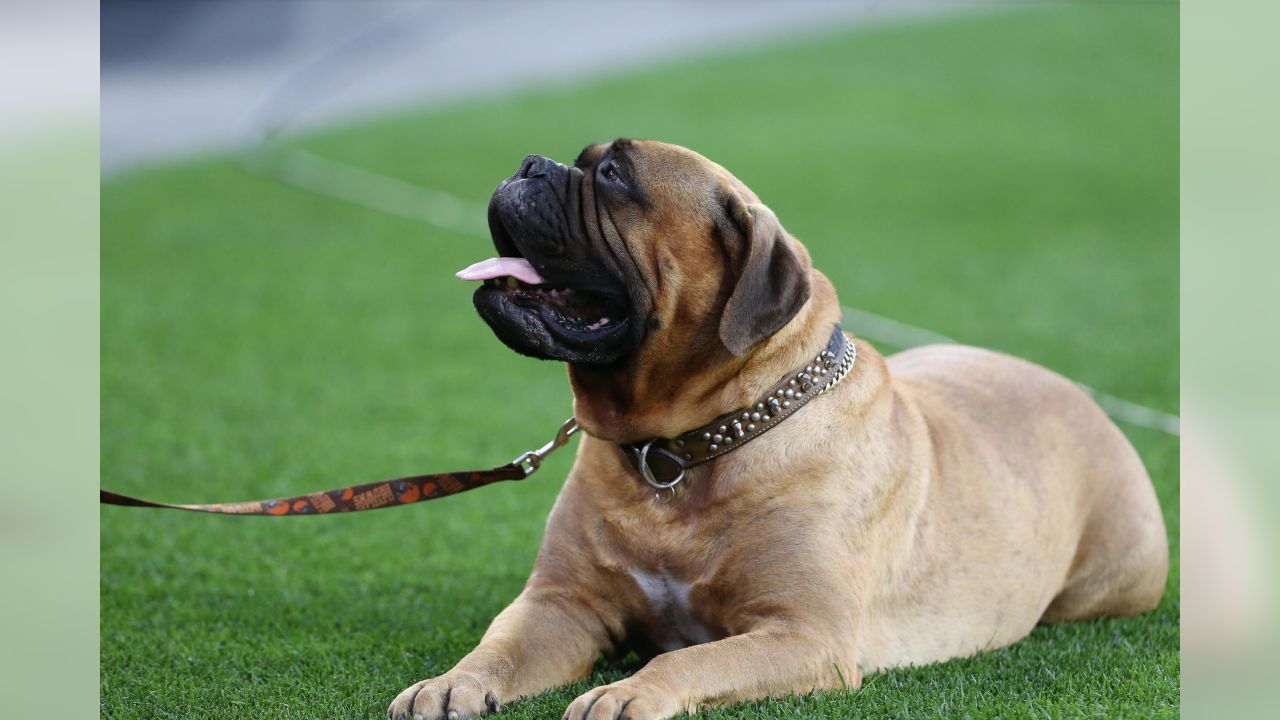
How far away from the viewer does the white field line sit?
8664mm

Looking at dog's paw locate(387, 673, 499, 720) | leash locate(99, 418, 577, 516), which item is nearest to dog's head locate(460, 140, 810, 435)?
leash locate(99, 418, 577, 516)

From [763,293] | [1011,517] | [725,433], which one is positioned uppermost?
[763,293]

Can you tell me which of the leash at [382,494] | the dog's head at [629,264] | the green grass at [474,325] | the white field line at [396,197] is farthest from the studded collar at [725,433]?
the white field line at [396,197]

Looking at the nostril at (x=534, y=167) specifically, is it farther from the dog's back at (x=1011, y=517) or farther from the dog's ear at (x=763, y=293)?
the dog's back at (x=1011, y=517)

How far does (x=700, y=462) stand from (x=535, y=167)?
0.85m

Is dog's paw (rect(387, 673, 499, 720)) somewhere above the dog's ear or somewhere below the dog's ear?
below

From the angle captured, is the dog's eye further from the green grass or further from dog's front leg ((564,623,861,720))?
the green grass

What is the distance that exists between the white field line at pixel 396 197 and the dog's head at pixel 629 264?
16.3ft

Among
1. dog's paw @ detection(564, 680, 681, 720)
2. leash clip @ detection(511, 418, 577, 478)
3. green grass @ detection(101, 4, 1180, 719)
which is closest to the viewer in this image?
dog's paw @ detection(564, 680, 681, 720)

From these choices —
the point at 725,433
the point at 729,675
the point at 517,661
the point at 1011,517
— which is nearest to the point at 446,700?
the point at 517,661

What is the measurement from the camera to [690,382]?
11.6 feet

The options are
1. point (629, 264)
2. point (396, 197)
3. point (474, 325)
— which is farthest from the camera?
point (396, 197)

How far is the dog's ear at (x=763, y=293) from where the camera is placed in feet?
11.0

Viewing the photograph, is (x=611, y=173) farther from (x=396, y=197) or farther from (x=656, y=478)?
(x=396, y=197)
